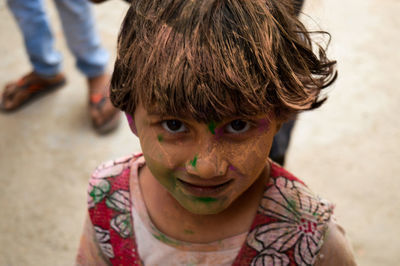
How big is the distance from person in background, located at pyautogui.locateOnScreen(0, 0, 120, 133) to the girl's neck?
4.55ft

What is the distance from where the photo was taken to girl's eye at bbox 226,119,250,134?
90 cm

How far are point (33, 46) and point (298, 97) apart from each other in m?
1.84

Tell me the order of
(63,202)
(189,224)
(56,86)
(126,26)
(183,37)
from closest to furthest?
1. (183,37)
2. (126,26)
3. (189,224)
4. (63,202)
5. (56,86)

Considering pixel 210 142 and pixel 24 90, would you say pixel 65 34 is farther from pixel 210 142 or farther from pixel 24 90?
pixel 210 142

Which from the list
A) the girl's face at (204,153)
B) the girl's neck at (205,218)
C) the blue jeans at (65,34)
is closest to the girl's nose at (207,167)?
the girl's face at (204,153)

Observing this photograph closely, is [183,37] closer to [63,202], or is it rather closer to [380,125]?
[63,202]

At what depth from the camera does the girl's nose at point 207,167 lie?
2.86 ft

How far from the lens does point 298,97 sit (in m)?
0.94

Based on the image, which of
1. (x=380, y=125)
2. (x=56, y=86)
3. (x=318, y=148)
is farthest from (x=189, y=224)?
(x=56, y=86)

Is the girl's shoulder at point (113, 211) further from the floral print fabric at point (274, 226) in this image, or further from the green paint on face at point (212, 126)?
the green paint on face at point (212, 126)

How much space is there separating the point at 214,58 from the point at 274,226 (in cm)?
44

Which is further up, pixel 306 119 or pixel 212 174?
pixel 212 174

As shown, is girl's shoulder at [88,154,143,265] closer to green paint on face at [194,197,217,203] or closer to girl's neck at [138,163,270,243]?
girl's neck at [138,163,270,243]

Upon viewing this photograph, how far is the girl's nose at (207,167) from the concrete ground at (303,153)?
1063 mm
